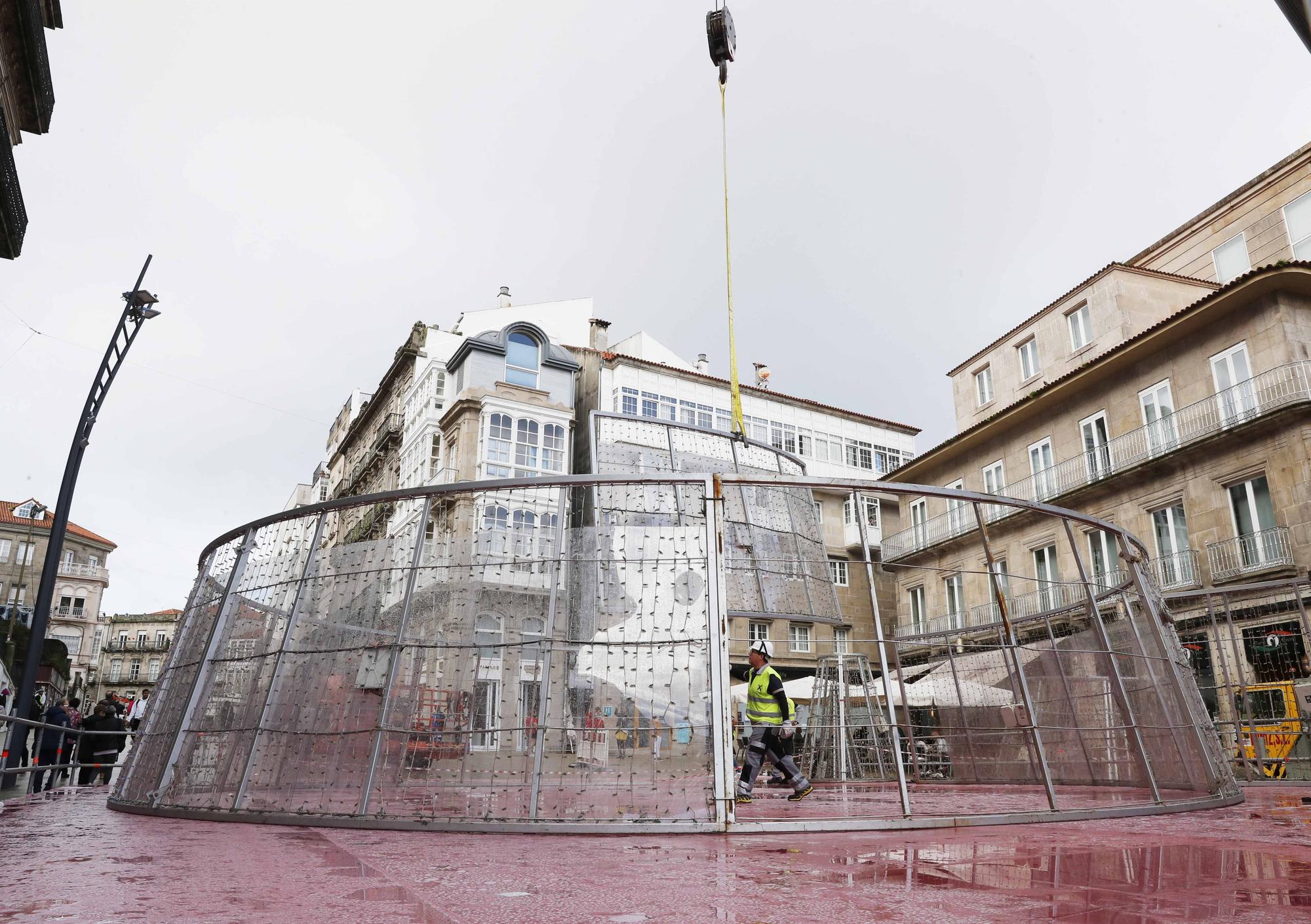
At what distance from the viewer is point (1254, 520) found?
2202cm

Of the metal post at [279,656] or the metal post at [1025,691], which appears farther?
the metal post at [279,656]

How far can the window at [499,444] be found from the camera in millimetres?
36125

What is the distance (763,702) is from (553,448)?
30.1 metres

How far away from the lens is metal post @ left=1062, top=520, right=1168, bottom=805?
7426mm

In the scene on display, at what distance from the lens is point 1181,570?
76.5 ft

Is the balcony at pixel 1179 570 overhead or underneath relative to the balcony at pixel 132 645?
underneath

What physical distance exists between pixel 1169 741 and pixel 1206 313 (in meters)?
18.4

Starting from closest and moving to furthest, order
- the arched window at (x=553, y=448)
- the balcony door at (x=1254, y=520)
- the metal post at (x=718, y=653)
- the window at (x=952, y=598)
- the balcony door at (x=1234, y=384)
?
1. the metal post at (x=718, y=653)
2. the balcony door at (x=1254, y=520)
3. the balcony door at (x=1234, y=384)
4. the window at (x=952, y=598)
5. the arched window at (x=553, y=448)

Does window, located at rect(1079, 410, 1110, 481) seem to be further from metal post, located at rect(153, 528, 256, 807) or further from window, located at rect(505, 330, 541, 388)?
metal post, located at rect(153, 528, 256, 807)

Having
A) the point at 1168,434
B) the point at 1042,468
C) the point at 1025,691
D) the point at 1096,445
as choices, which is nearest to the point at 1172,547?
the point at 1168,434

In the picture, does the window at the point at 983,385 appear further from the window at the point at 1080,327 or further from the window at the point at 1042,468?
the window at the point at 1042,468

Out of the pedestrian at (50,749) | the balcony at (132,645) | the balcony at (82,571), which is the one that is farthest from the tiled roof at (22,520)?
the pedestrian at (50,749)

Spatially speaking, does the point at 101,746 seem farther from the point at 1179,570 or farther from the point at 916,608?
the point at 916,608

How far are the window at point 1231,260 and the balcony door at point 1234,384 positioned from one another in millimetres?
6172
